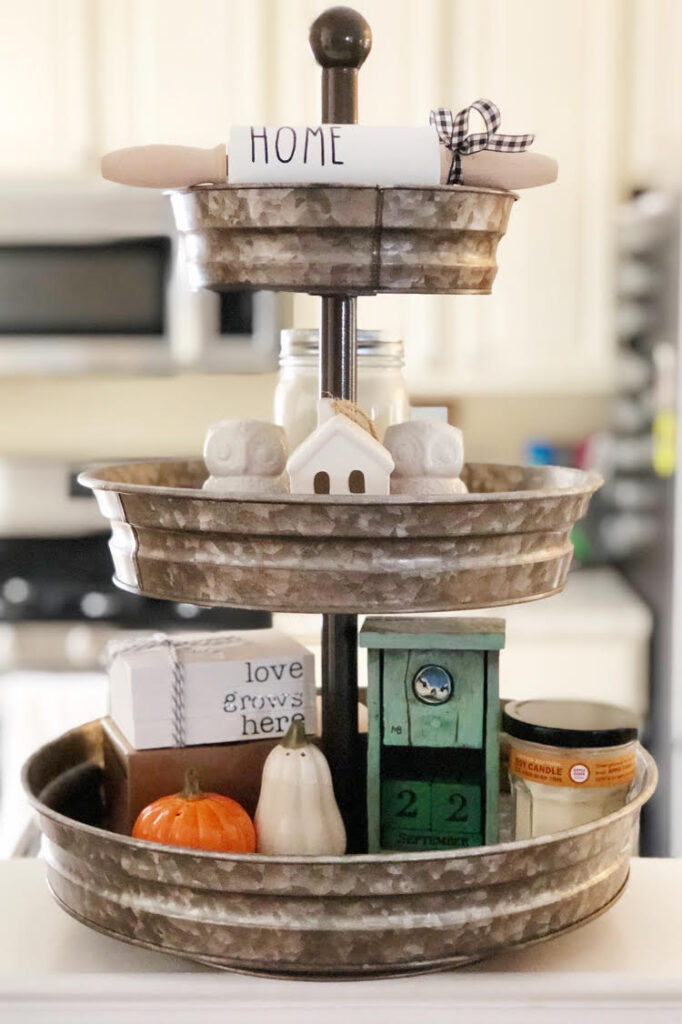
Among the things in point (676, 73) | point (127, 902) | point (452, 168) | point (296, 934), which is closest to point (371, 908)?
point (296, 934)

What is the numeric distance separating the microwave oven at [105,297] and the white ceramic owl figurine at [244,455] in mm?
1700

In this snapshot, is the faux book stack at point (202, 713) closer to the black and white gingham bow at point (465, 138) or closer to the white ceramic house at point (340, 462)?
the white ceramic house at point (340, 462)

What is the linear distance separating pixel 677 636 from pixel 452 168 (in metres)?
1.71

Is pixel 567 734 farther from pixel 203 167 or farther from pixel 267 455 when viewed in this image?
pixel 203 167

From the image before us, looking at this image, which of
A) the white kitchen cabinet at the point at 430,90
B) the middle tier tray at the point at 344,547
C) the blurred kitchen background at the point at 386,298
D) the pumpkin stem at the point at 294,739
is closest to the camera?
the middle tier tray at the point at 344,547

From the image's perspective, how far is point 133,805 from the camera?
0.85 metres

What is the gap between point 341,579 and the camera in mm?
693

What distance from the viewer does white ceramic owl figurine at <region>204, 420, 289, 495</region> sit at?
800 millimetres

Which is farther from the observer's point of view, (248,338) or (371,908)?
(248,338)

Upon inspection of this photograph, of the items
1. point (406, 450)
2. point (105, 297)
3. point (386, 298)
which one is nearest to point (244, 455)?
point (406, 450)

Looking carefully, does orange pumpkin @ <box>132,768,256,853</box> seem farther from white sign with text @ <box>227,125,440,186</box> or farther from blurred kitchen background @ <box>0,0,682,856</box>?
blurred kitchen background @ <box>0,0,682,856</box>

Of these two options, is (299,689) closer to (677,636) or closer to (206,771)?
(206,771)

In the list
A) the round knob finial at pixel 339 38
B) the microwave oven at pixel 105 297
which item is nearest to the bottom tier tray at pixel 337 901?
the round knob finial at pixel 339 38

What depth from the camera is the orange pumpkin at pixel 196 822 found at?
30.2 inches
